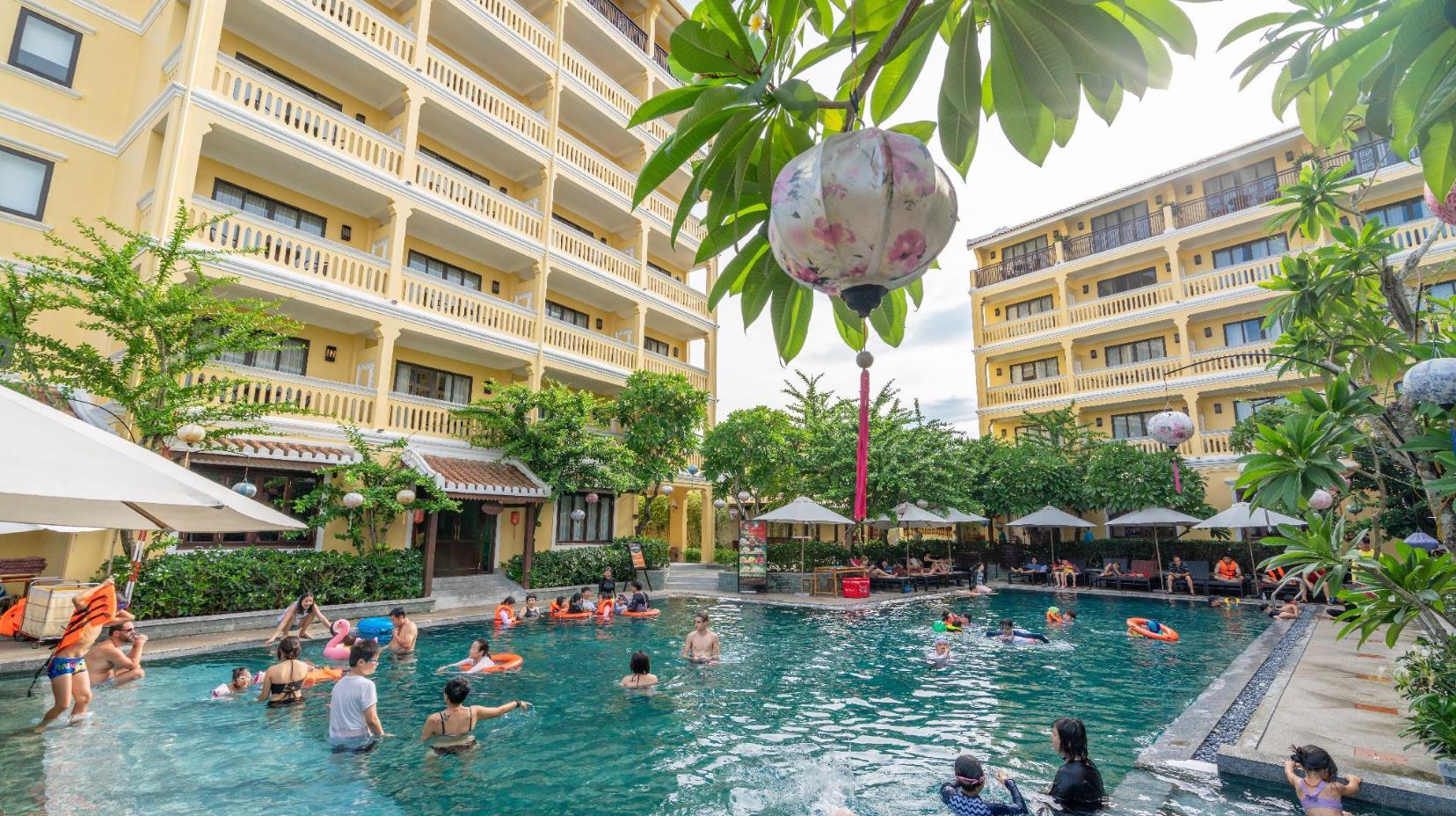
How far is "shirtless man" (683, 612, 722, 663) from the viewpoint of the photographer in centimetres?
1148

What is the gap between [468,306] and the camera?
18.5 meters

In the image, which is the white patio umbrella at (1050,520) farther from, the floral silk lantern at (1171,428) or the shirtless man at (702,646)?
the floral silk lantern at (1171,428)

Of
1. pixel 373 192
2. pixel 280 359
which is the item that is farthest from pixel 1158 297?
pixel 280 359

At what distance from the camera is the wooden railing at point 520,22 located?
778 inches

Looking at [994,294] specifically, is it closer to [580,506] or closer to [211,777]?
[580,506]

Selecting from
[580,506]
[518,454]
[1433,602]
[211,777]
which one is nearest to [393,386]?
[518,454]

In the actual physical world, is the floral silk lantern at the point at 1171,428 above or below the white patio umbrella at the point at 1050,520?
above

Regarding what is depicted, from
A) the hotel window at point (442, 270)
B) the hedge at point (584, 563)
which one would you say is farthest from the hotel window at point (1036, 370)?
the hotel window at point (442, 270)

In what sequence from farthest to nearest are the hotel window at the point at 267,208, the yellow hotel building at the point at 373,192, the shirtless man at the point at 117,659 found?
1. the hotel window at the point at 267,208
2. the yellow hotel building at the point at 373,192
3. the shirtless man at the point at 117,659

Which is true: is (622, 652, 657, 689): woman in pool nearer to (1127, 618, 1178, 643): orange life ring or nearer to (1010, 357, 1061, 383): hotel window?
(1127, 618, 1178, 643): orange life ring

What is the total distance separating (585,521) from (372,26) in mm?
15605

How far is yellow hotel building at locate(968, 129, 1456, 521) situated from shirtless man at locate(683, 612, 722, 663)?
18.5 m

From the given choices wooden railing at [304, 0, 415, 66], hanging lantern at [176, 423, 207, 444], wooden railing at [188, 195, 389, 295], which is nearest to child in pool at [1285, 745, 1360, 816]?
hanging lantern at [176, 423, 207, 444]

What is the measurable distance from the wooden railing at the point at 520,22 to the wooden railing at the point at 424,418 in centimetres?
1177
